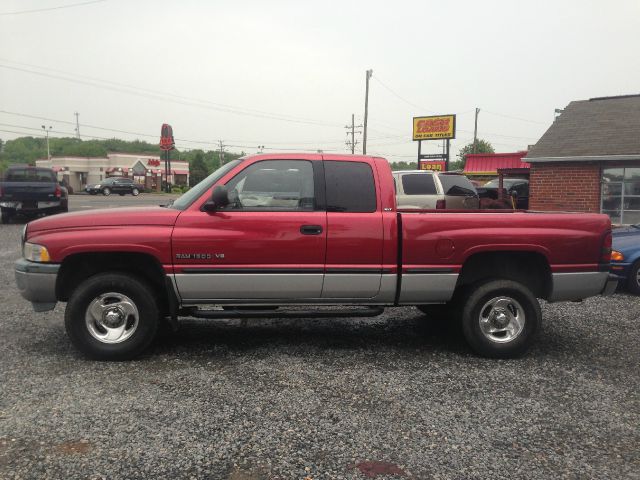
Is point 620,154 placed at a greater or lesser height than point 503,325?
greater

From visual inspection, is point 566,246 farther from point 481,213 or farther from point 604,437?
point 604,437

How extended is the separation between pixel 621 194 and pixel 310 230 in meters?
12.7

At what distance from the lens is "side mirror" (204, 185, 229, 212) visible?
4.53 meters

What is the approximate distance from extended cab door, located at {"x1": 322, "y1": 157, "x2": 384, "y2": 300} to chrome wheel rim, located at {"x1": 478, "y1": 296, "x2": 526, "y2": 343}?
3.61ft

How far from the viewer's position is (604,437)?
342 cm

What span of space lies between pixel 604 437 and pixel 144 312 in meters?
3.70

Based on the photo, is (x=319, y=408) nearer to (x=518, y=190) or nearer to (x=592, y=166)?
(x=592, y=166)

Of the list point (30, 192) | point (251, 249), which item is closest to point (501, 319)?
point (251, 249)

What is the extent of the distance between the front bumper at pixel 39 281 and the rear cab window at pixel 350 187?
2509mm

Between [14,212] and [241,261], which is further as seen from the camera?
[14,212]

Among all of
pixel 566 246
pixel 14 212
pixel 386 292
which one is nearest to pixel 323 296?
pixel 386 292

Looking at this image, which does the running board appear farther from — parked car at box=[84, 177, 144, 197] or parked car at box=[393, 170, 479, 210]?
parked car at box=[84, 177, 144, 197]

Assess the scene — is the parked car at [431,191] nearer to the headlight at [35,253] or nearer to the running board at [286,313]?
the running board at [286,313]

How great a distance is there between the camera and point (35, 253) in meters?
4.59
